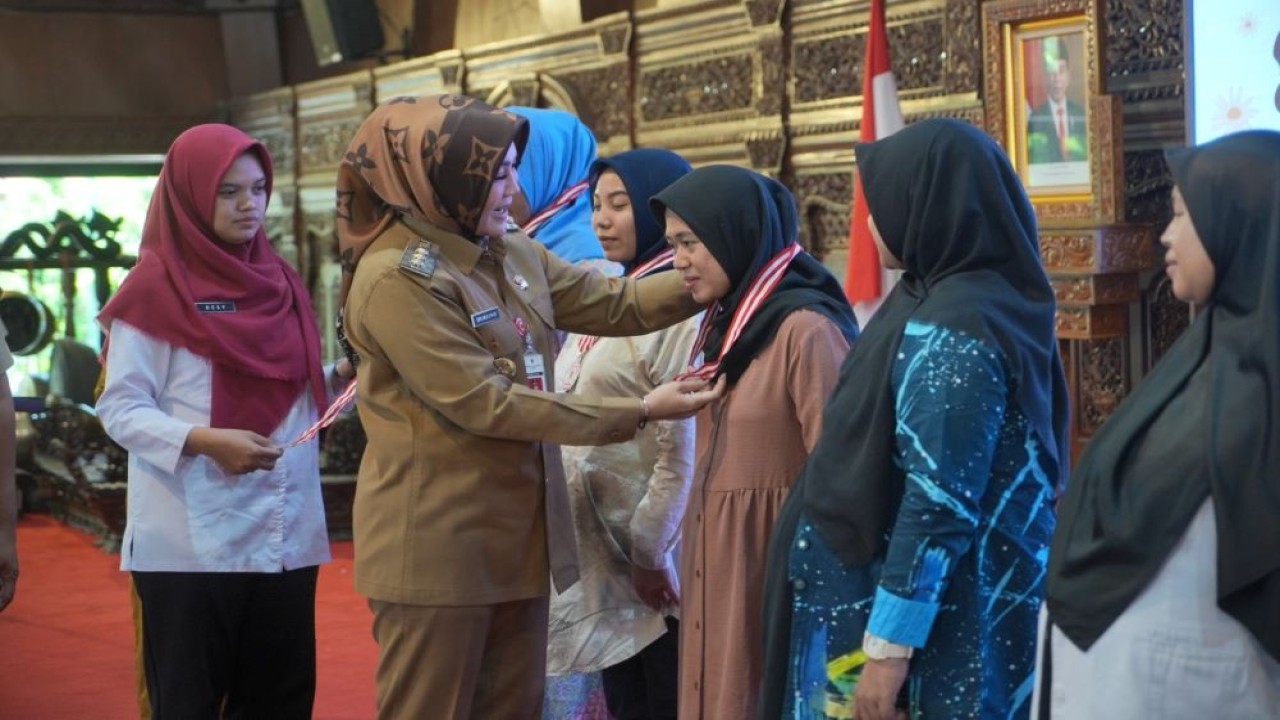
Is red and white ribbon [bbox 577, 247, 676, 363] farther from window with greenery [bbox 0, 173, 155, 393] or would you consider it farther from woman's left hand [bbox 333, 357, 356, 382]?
window with greenery [bbox 0, 173, 155, 393]

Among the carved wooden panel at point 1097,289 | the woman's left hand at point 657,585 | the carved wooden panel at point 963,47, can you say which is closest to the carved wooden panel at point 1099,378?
the carved wooden panel at point 1097,289

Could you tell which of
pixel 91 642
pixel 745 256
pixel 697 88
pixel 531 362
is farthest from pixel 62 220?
pixel 745 256

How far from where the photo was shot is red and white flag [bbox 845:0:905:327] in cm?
473

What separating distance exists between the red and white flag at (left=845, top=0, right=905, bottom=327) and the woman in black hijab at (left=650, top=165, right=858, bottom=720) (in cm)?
219

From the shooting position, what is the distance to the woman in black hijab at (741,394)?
7.72 ft

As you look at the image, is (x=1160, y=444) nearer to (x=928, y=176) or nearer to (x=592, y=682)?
(x=928, y=176)

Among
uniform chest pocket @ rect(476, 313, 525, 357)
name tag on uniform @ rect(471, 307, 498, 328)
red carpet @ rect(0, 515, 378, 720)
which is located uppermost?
name tag on uniform @ rect(471, 307, 498, 328)

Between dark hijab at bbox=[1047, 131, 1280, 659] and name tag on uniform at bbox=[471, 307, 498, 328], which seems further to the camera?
name tag on uniform at bbox=[471, 307, 498, 328]

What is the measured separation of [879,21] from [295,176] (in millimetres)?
6007

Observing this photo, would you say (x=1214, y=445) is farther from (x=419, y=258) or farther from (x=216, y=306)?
(x=216, y=306)

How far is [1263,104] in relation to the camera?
3736mm

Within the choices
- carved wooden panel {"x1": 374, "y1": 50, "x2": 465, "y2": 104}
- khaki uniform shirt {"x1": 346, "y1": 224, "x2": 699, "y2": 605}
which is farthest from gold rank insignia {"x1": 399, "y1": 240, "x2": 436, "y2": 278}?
carved wooden panel {"x1": 374, "y1": 50, "x2": 465, "y2": 104}

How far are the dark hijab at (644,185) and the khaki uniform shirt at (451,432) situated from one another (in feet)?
1.92

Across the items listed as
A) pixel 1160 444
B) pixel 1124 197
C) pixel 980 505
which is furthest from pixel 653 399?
pixel 1124 197
